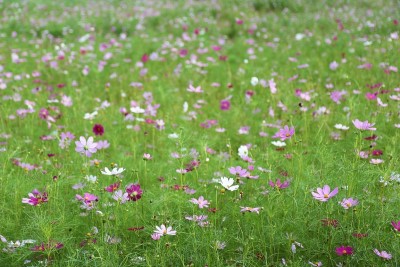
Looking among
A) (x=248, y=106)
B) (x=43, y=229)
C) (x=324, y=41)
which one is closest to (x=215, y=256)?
(x=43, y=229)

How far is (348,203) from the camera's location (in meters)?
2.08

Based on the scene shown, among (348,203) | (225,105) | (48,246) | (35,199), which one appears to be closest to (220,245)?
(348,203)

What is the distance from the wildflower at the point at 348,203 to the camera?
205cm

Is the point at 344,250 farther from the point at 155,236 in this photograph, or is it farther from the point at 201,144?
the point at 201,144

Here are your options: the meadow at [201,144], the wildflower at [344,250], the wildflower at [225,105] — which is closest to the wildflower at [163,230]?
the meadow at [201,144]

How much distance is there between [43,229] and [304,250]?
3.88 ft

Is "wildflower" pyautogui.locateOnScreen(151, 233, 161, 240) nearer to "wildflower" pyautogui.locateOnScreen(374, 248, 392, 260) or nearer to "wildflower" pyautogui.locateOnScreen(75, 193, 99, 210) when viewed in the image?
"wildflower" pyautogui.locateOnScreen(75, 193, 99, 210)

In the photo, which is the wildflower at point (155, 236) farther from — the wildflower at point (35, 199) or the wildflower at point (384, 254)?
the wildflower at point (384, 254)

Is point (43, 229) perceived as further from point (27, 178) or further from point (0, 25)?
point (0, 25)

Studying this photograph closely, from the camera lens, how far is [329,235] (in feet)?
6.68

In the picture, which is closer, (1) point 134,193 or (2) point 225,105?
(1) point 134,193

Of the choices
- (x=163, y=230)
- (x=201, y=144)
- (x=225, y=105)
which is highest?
(x=163, y=230)

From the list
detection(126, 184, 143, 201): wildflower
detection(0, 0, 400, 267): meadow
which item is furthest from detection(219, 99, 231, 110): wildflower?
detection(126, 184, 143, 201): wildflower

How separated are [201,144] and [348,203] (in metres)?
1.08
